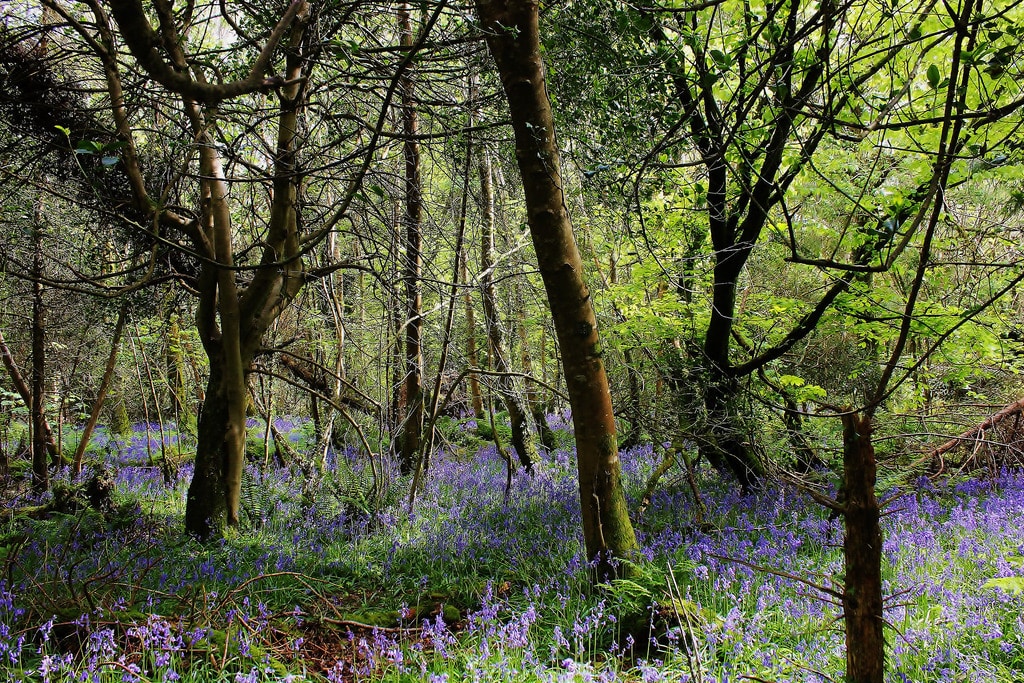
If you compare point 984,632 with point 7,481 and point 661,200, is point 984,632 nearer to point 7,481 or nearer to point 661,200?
point 661,200

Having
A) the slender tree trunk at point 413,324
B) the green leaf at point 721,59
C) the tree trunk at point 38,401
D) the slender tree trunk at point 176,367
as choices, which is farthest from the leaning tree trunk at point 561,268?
the slender tree trunk at point 176,367

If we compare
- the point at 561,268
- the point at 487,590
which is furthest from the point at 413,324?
the point at 561,268

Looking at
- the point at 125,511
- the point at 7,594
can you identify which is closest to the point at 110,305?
the point at 125,511

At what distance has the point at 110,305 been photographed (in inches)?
287

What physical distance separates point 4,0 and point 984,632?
7406 mm

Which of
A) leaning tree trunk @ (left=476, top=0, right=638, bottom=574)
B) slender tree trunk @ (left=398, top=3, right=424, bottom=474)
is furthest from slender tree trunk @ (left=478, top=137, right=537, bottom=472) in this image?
leaning tree trunk @ (left=476, top=0, right=638, bottom=574)

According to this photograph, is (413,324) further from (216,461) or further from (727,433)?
(727,433)

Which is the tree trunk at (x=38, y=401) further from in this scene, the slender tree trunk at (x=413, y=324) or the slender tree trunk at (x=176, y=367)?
the slender tree trunk at (x=413, y=324)

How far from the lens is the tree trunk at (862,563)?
187 centimetres

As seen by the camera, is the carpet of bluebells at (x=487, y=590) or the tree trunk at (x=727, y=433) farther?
the tree trunk at (x=727, y=433)

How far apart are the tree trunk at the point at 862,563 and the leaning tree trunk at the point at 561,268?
5.58 ft

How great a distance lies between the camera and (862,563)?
1.88 m

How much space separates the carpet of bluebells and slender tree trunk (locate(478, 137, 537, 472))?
3.12 ft

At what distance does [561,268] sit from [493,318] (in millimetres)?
3899
